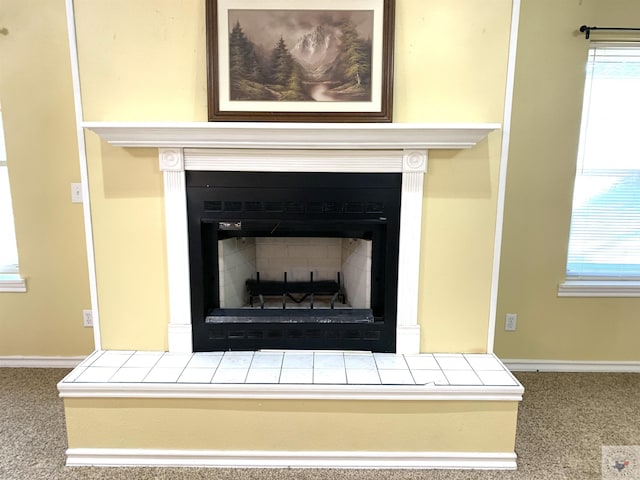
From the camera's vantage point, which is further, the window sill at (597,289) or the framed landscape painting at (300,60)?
the window sill at (597,289)

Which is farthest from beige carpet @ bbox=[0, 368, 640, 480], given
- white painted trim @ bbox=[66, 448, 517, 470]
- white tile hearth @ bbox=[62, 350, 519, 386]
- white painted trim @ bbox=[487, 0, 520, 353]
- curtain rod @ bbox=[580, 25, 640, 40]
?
curtain rod @ bbox=[580, 25, 640, 40]

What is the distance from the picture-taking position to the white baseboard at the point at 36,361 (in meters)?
2.44

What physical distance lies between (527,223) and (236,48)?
1.90 m

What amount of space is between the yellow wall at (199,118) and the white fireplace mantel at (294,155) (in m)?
0.07

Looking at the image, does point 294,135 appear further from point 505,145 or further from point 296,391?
point 296,391

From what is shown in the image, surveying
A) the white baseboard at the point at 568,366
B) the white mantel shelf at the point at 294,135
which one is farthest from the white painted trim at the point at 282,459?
the white mantel shelf at the point at 294,135

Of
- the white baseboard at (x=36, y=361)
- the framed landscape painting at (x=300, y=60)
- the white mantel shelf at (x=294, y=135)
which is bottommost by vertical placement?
the white baseboard at (x=36, y=361)

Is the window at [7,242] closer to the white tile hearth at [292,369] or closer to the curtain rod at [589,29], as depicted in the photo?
the white tile hearth at [292,369]

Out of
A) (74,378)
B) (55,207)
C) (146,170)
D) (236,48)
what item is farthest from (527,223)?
(55,207)

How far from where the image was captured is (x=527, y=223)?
2318 millimetres

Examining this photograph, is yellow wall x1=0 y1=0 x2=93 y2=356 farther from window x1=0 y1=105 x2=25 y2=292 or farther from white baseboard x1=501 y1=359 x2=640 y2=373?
white baseboard x1=501 y1=359 x2=640 y2=373

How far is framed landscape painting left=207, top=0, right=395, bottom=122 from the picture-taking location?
64.9 inches

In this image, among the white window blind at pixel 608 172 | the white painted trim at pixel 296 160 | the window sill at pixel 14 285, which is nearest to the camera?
the white painted trim at pixel 296 160

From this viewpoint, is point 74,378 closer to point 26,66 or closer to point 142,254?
point 142,254
